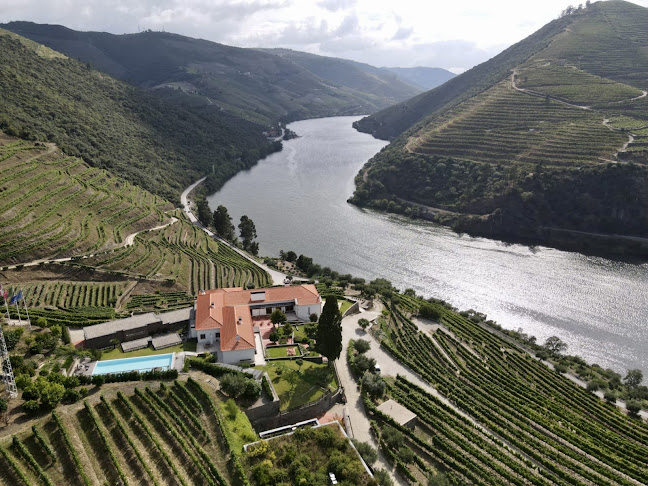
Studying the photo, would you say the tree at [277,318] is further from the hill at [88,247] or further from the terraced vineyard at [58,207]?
the terraced vineyard at [58,207]

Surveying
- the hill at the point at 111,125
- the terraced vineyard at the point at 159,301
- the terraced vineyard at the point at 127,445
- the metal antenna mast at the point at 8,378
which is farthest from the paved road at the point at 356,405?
the hill at the point at 111,125

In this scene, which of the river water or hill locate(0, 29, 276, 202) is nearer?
the river water

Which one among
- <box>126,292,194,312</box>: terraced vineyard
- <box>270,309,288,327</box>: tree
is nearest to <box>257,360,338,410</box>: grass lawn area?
<box>270,309,288,327</box>: tree

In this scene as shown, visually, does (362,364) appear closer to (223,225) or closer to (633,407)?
(633,407)

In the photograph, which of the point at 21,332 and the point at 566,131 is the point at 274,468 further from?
the point at 566,131

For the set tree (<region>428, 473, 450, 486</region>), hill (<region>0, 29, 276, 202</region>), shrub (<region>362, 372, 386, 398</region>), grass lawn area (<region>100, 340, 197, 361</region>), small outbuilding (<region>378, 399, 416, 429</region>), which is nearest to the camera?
tree (<region>428, 473, 450, 486</region>)

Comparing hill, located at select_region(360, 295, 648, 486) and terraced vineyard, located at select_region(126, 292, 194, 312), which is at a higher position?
terraced vineyard, located at select_region(126, 292, 194, 312)

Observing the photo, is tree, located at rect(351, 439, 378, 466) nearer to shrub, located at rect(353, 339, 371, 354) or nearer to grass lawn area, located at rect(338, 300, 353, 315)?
shrub, located at rect(353, 339, 371, 354)
